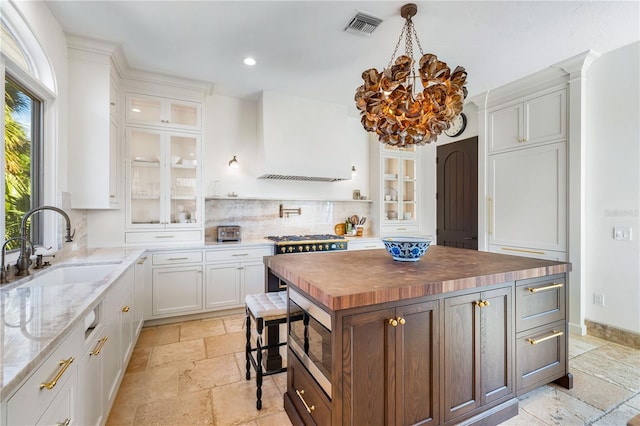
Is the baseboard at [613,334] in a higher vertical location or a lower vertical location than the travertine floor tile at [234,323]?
higher

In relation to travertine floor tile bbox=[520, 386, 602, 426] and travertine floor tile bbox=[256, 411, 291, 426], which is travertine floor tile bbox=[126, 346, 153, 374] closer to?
travertine floor tile bbox=[256, 411, 291, 426]

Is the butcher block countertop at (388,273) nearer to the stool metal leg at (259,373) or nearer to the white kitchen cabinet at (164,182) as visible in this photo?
the stool metal leg at (259,373)

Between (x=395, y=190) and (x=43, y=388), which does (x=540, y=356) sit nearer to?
(x=43, y=388)

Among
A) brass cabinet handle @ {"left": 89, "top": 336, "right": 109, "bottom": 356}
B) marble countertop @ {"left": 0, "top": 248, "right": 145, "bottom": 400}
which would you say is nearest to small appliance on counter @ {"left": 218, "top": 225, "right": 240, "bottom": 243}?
marble countertop @ {"left": 0, "top": 248, "right": 145, "bottom": 400}

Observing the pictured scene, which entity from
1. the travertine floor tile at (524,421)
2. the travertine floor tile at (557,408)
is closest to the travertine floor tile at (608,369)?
the travertine floor tile at (557,408)

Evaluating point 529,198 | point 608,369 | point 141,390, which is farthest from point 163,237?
point 608,369

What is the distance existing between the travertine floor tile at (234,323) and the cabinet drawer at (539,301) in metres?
2.61

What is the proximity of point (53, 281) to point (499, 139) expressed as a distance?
4.74 m

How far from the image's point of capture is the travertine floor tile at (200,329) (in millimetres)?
3100

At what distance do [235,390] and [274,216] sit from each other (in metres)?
2.59

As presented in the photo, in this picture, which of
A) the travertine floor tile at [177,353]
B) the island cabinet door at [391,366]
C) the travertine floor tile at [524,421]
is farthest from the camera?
the travertine floor tile at [177,353]

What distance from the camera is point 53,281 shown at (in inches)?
81.0

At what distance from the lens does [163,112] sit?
3.50 metres

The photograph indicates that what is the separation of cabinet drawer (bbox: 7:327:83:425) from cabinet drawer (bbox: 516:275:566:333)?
7.41 ft
